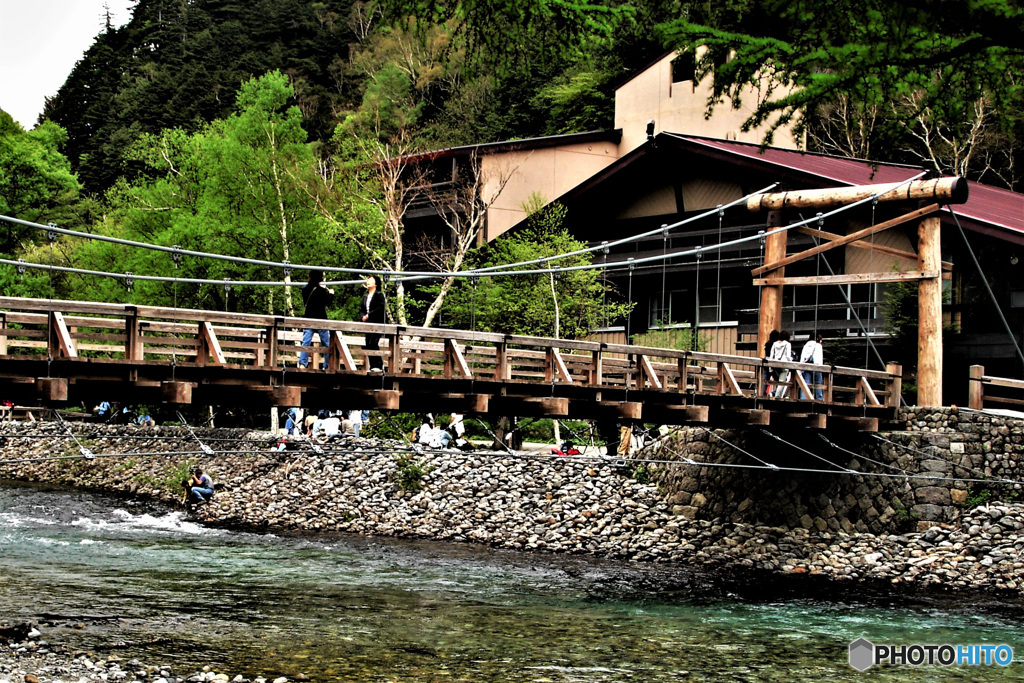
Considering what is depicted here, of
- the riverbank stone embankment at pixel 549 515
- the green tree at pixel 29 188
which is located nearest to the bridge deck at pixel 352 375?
the riverbank stone embankment at pixel 549 515

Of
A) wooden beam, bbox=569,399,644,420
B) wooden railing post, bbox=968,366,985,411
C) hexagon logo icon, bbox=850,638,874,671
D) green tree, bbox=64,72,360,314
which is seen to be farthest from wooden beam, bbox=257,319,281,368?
green tree, bbox=64,72,360,314

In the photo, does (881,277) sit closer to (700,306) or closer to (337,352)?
(700,306)

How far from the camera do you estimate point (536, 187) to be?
35.1m

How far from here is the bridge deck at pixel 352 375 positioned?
42.2 ft

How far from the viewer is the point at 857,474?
20312mm

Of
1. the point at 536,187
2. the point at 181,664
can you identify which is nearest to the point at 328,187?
the point at 536,187

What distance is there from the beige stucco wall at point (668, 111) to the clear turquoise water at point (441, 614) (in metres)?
19.6

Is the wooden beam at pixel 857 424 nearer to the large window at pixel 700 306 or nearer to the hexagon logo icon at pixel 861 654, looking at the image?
the hexagon logo icon at pixel 861 654

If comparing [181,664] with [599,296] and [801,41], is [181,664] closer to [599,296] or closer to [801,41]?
[801,41]

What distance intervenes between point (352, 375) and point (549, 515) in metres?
9.94

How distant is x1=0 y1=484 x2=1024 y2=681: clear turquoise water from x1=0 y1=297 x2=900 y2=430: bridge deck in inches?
114

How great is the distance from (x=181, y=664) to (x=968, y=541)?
14.3m

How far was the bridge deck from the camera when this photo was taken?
12875 millimetres

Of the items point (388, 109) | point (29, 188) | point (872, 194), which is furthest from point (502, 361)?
point (388, 109)
